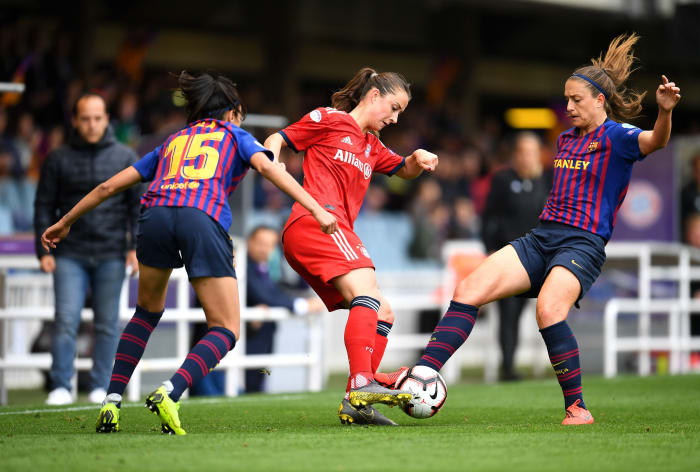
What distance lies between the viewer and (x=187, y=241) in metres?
5.31

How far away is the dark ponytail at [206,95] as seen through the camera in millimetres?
5656

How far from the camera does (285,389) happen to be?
10258 millimetres

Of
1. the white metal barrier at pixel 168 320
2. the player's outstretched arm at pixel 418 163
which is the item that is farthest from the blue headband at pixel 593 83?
the white metal barrier at pixel 168 320

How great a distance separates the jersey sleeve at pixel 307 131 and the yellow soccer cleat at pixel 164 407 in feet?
5.52

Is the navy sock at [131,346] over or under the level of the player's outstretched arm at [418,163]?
under

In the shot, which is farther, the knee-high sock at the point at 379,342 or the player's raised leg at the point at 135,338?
the knee-high sock at the point at 379,342

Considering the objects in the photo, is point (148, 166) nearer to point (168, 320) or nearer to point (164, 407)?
point (164, 407)

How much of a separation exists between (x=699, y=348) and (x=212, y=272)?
852 centimetres

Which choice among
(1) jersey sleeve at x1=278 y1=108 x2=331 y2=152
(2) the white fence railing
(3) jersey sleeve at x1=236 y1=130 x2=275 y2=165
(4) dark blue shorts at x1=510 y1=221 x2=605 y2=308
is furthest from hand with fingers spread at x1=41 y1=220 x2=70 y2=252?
(2) the white fence railing

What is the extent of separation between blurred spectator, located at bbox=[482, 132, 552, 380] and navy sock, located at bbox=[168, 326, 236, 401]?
5.63 metres

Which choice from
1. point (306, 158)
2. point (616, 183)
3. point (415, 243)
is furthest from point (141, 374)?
point (415, 243)

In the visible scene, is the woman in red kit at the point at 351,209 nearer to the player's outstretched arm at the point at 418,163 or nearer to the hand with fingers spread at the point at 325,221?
the player's outstretched arm at the point at 418,163

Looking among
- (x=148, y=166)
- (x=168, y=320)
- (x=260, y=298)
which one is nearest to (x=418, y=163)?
(x=148, y=166)

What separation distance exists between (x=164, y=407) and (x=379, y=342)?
1501 mm
